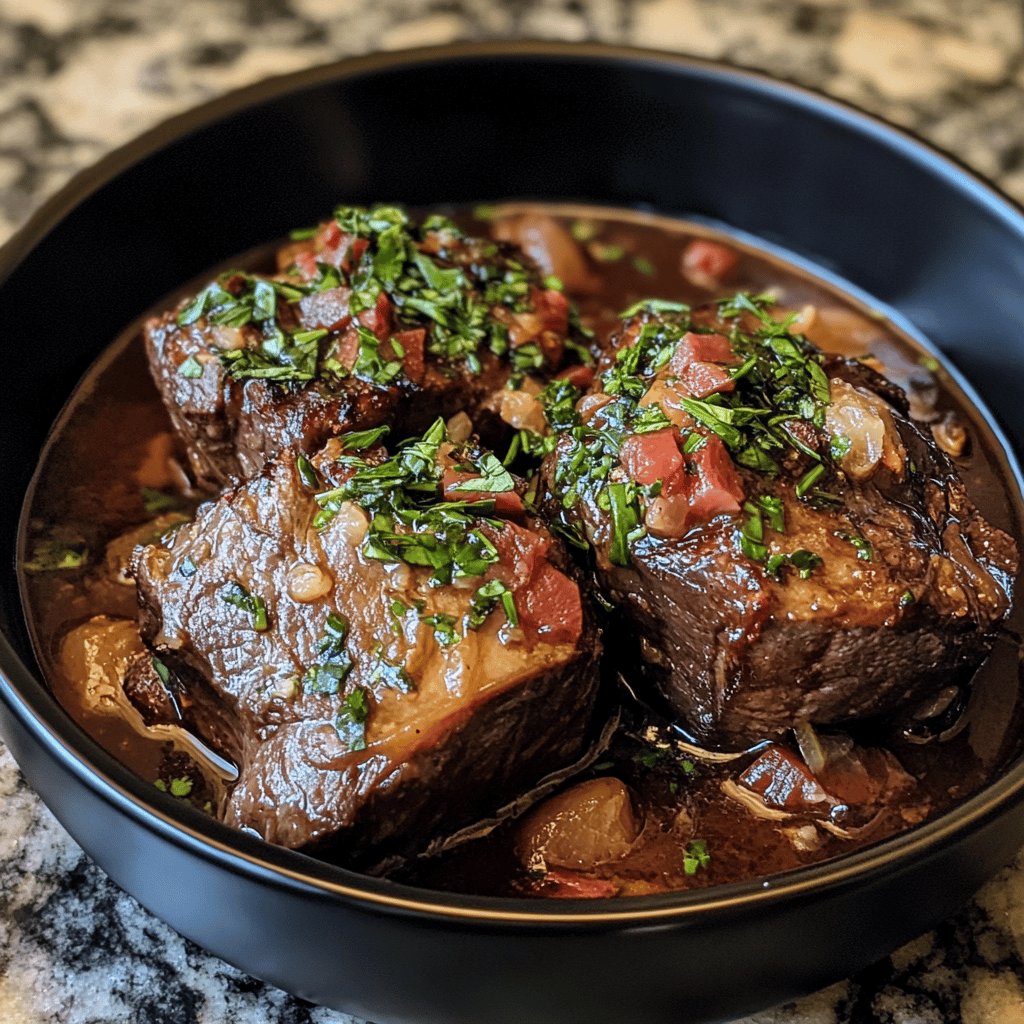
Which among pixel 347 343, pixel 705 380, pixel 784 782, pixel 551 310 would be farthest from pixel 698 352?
pixel 784 782

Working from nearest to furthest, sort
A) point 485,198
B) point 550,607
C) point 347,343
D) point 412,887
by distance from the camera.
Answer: point 412,887 < point 550,607 < point 347,343 < point 485,198

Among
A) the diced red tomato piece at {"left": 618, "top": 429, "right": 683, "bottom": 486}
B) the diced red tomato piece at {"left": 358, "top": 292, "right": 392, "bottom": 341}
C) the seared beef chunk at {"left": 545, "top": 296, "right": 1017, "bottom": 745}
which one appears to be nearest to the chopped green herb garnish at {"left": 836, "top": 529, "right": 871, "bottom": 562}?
the seared beef chunk at {"left": 545, "top": 296, "right": 1017, "bottom": 745}

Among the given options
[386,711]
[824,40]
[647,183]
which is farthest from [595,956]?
[824,40]

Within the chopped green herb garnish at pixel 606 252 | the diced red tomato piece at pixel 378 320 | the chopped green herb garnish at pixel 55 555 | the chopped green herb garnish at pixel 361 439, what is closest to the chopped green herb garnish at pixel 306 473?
the chopped green herb garnish at pixel 361 439

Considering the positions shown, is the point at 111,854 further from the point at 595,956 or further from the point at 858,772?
the point at 858,772

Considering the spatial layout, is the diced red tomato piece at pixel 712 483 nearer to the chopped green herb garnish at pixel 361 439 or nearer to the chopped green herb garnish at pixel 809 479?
the chopped green herb garnish at pixel 809 479

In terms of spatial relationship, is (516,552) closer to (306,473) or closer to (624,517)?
(624,517)
